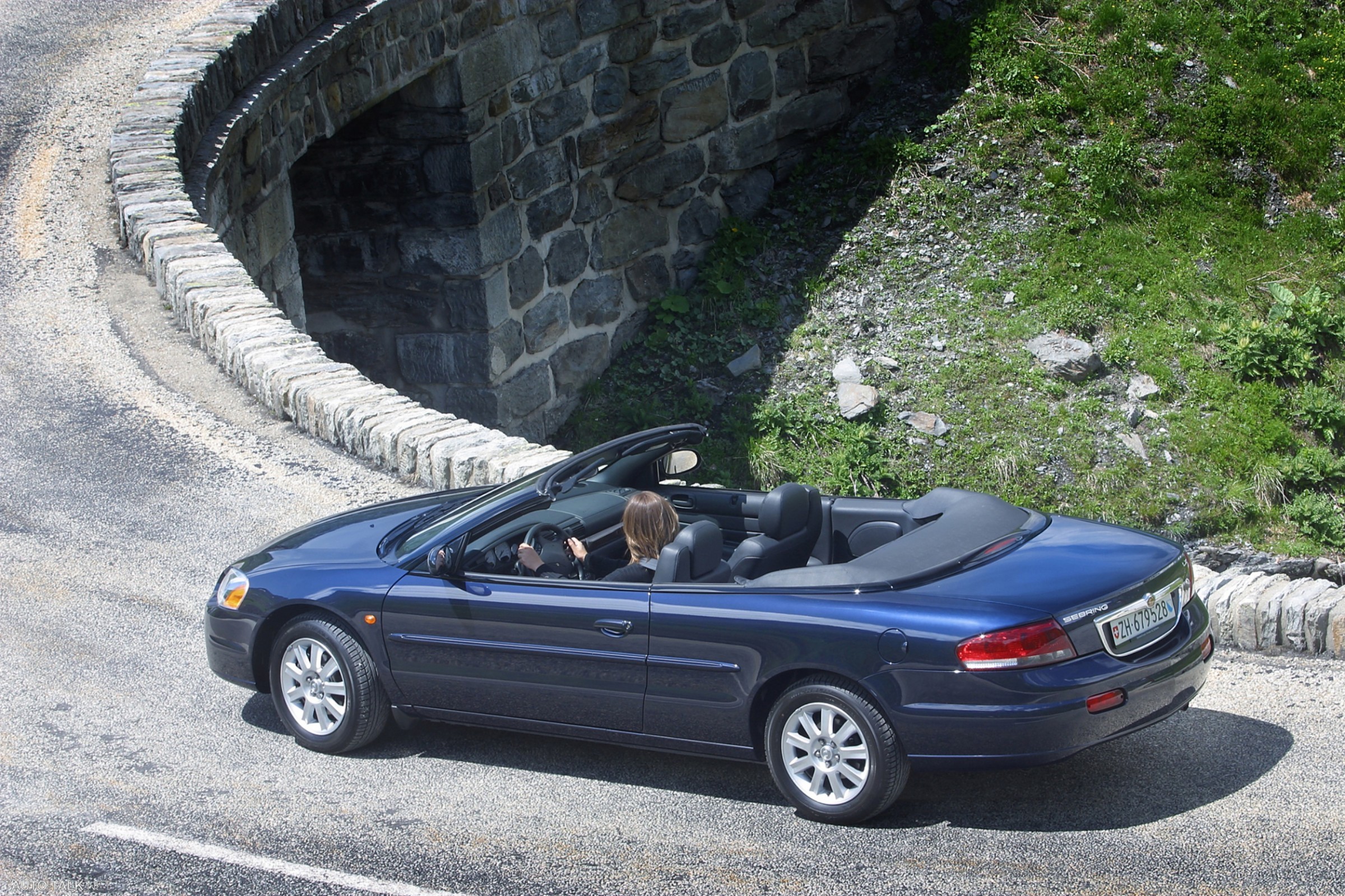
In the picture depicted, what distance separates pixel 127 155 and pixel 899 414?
21.1 ft

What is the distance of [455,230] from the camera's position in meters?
12.2

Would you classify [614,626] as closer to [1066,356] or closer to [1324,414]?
[1066,356]

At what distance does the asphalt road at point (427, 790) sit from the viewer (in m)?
4.35

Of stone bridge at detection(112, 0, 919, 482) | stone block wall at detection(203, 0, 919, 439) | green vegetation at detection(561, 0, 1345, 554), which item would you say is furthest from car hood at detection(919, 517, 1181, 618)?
stone block wall at detection(203, 0, 919, 439)

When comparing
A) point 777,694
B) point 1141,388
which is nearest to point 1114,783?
point 777,694

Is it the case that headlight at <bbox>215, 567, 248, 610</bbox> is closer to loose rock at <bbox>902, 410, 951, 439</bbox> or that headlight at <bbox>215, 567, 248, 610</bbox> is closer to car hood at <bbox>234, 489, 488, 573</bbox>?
car hood at <bbox>234, 489, 488, 573</bbox>

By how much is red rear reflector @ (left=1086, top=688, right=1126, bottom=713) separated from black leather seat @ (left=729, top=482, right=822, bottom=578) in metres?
1.33

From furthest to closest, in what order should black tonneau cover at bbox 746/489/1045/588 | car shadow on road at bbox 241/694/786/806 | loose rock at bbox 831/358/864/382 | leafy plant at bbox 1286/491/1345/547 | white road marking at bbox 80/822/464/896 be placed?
1. loose rock at bbox 831/358/864/382
2. leafy plant at bbox 1286/491/1345/547
3. car shadow on road at bbox 241/694/786/806
4. black tonneau cover at bbox 746/489/1045/588
5. white road marking at bbox 80/822/464/896

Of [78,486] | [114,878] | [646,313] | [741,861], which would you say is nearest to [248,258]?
[78,486]

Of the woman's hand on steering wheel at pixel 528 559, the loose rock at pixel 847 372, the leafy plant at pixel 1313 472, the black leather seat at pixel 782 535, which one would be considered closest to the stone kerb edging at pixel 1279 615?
the black leather seat at pixel 782 535

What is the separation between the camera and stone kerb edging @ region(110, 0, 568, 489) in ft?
25.4

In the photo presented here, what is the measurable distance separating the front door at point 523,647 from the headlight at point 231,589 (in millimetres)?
A: 700

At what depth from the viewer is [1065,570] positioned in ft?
15.5

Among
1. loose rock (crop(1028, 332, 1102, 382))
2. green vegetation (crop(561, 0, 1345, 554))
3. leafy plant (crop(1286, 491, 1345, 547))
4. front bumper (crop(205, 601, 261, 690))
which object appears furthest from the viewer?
loose rock (crop(1028, 332, 1102, 382))
